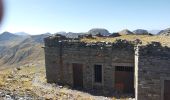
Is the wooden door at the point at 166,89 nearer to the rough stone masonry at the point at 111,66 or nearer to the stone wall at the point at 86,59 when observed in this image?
the rough stone masonry at the point at 111,66

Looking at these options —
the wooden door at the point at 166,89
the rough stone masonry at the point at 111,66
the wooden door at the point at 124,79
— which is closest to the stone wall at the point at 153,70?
the rough stone masonry at the point at 111,66

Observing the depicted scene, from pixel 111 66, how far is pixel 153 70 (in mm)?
5197

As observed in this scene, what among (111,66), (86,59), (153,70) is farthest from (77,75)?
(153,70)

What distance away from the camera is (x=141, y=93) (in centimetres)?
1648

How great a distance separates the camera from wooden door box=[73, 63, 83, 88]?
22.6 m

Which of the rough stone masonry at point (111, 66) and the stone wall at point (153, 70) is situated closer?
the stone wall at point (153, 70)

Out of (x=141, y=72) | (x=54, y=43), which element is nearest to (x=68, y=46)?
(x=54, y=43)

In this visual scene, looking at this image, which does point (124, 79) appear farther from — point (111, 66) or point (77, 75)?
point (77, 75)

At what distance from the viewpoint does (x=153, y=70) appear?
16.1 meters

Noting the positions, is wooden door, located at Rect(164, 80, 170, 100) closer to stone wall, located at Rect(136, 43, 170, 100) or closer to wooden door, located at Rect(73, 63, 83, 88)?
stone wall, located at Rect(136, 43, 170, 100)

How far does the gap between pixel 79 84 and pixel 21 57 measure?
126 m

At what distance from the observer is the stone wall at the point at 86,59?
67.5 feet

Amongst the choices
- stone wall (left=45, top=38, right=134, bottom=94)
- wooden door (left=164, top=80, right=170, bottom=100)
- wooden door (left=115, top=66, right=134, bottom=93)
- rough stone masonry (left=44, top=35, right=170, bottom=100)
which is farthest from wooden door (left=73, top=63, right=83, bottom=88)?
wooden door (left=164, top=80, right=170, bottom=100)

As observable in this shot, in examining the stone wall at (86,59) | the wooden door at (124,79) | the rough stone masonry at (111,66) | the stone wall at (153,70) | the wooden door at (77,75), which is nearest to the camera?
the stone wall at (153,70)
